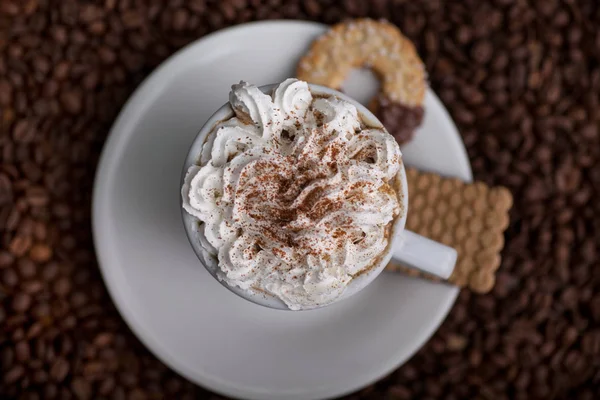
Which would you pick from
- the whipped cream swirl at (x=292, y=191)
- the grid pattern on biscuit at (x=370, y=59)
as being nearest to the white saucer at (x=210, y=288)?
the grid pattern on biscuit at (x=370, y=59)

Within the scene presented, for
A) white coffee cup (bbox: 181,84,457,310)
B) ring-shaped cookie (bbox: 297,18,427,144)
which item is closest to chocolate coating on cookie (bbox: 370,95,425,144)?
ring-shaped cookie (bbox: 297,18,427,144)

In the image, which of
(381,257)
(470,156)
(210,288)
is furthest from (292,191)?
(470,156)

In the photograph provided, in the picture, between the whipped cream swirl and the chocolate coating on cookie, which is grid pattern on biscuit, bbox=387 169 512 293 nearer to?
the chocolate coating on cookie

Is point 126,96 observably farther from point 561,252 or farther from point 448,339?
point 561,252

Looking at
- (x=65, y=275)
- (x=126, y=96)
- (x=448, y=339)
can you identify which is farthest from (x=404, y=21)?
(x=65, y=275)

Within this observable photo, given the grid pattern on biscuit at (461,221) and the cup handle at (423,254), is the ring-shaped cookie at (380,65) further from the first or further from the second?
the cup handle at (423,254)

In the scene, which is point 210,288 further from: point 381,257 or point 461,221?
point 461,221
